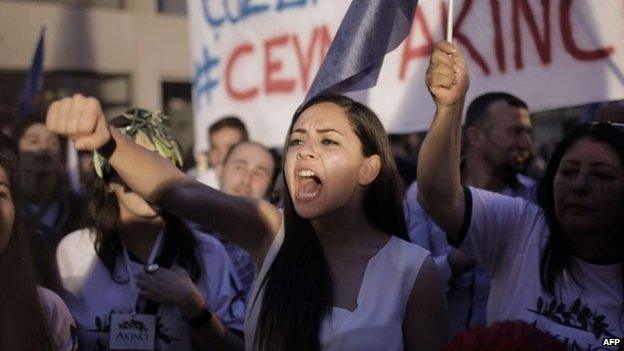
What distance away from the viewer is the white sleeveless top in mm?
2277

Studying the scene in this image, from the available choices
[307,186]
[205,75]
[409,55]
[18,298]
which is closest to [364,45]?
[307,186]

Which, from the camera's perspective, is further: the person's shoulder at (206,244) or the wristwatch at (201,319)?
the person's shoulder at (206,244)

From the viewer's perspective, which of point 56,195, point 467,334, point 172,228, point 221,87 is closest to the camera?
point 467,334

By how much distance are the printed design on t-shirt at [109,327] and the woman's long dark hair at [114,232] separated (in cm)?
15

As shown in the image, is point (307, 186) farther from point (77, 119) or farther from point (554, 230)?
point (554, 230)

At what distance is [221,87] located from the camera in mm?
5238

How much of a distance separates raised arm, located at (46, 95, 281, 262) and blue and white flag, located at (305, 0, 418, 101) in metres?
0.45

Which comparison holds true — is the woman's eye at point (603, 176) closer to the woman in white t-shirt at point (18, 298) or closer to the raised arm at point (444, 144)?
the raised arm at point (444, 144)

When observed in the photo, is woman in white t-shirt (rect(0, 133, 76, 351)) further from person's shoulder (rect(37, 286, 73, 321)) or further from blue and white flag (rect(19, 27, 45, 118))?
blue and white flag (rect(19, 27, 45, 118))

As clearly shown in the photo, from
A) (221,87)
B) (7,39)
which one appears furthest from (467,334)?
A: (7,39)

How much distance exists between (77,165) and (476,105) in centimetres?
288

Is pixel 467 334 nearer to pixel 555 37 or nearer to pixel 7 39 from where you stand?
pixel 555 37

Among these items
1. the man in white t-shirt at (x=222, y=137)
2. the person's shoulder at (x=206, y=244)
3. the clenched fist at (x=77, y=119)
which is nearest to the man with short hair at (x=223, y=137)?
the man in white t-shirt at (x=222, y=137)

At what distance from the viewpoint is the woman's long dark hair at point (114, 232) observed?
10.3 ft
